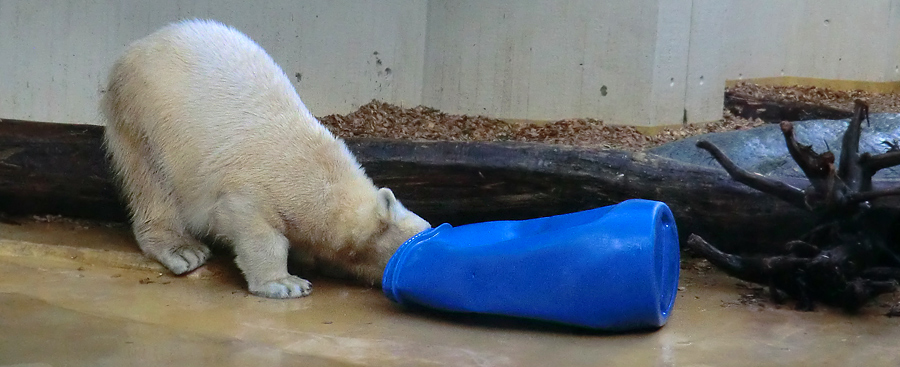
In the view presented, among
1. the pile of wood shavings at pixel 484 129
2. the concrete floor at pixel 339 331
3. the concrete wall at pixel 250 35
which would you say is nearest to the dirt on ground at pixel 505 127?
the pile of wood shavings at pixel 484 129

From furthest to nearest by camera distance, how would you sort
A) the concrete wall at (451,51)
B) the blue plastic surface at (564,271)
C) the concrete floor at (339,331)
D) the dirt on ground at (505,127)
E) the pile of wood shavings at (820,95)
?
the pile of wood shavings at (820,95) → the dirt on ground at (505,127) → the concrete wall at (451,51) → the blue plastic surface at (564,271) → the concrete floor at (339,331)

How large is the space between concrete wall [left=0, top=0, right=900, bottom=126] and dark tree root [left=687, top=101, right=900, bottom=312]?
3147mm

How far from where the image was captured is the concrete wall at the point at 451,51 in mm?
5414

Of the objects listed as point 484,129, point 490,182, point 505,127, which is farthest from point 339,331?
point 505,127

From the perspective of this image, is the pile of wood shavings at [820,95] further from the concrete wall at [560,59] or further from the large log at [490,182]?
the large log at [490,182]

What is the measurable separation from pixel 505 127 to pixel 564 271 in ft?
13.0

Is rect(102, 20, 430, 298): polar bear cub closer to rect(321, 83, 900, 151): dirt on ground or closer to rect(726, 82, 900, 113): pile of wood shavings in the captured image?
rect(321, 83, 900, 151): dirt on ground

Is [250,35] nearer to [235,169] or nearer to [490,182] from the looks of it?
[235,169]

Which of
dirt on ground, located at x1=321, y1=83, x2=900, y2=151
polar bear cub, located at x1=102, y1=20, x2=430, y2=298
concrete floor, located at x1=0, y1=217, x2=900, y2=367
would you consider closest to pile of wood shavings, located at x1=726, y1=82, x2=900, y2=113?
dirt on ground, located at x1=321, y1=83, x2=900, y2=151

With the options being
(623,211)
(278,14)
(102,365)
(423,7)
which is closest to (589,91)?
(423,7)

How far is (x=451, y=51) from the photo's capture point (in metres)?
7.16

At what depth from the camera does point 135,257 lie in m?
3.76

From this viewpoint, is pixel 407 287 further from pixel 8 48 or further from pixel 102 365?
pixel 8 48

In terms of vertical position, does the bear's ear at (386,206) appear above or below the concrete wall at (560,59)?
below
